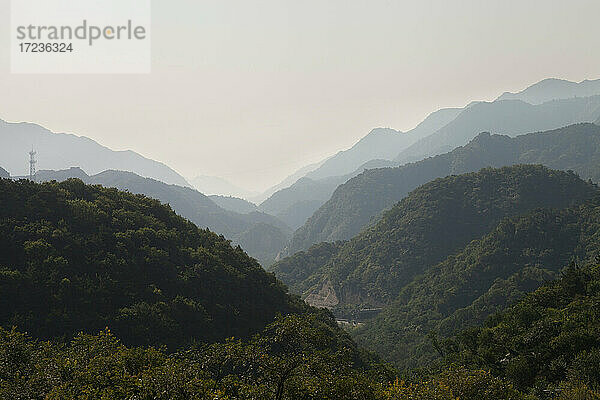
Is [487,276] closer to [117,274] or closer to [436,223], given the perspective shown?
[436,223]

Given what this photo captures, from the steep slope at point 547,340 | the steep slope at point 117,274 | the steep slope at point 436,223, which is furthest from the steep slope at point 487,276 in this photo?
the steep slope at point 117,274

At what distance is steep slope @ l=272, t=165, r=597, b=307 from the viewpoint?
14988 centimetres

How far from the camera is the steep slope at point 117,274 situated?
43344 millimetres

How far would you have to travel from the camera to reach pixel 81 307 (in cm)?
4462

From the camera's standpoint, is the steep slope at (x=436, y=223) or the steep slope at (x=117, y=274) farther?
the steep slope at (x=436, y=223)

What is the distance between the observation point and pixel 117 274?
51.7m

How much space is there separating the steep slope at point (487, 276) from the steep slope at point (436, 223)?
66.6 ft

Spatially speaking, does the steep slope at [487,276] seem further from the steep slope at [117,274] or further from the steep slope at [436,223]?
the steep slope at [117,274]

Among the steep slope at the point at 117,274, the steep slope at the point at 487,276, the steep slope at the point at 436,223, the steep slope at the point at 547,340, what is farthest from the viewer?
the steep slope at the point at 436,223

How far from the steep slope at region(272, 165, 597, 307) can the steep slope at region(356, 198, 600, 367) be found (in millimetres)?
20297

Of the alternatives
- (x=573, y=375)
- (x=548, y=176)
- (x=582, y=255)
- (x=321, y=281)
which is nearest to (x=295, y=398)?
(x=573, y=375)

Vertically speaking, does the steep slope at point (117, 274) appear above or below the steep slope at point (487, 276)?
above

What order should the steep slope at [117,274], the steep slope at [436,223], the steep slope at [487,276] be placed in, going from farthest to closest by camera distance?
the steep slope at [436,223] < the steep slope at [487,276] < the steep slope at [117,274]

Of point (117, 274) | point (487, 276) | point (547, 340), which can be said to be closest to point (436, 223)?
point (487, 276)
